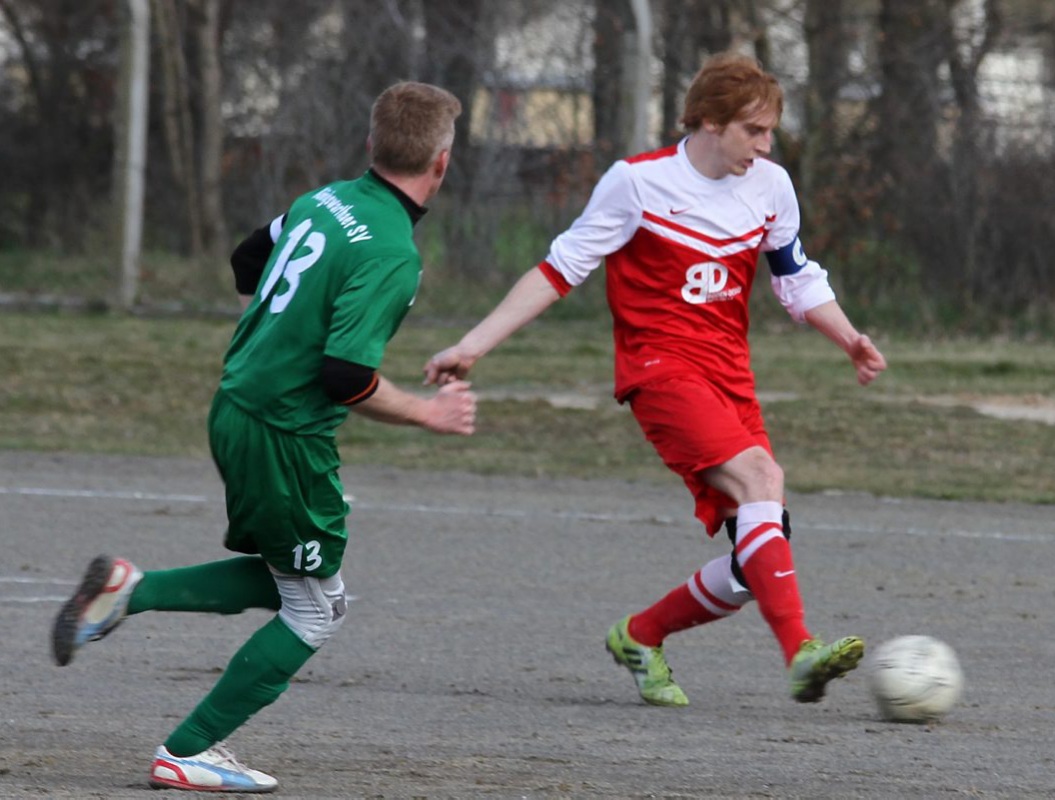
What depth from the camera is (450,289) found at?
806 inches

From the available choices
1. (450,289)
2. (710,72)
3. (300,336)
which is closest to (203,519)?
(710,72)

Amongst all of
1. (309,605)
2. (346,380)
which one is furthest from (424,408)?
(309,605)

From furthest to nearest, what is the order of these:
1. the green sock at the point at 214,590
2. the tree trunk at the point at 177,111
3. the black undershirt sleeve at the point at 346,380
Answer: the tree trunk at the point at 177,111, the green sock at the point at 214,590, the black undershirt sleeve at the point at 346,380

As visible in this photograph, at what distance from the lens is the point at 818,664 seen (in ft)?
16.9

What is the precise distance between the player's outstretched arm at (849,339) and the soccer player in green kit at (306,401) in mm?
1739

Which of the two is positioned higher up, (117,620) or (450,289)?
(117,620)

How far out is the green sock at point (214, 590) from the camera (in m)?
4.66

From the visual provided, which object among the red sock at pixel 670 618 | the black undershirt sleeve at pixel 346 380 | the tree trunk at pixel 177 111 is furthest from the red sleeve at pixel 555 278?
the tree trunk at pixel 177 111

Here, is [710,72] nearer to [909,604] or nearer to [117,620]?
[117,620]

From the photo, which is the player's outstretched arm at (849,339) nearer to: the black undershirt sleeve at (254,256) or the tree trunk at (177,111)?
the black undershirt sleeve at (254,256)

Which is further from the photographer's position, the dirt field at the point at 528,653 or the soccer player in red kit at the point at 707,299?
the soccer player in red kit at the point at 707,299

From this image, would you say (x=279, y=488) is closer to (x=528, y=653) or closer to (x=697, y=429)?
(x=697, y=429)

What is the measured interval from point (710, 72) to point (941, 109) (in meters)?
15.1

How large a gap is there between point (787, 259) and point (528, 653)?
5.67 ft
